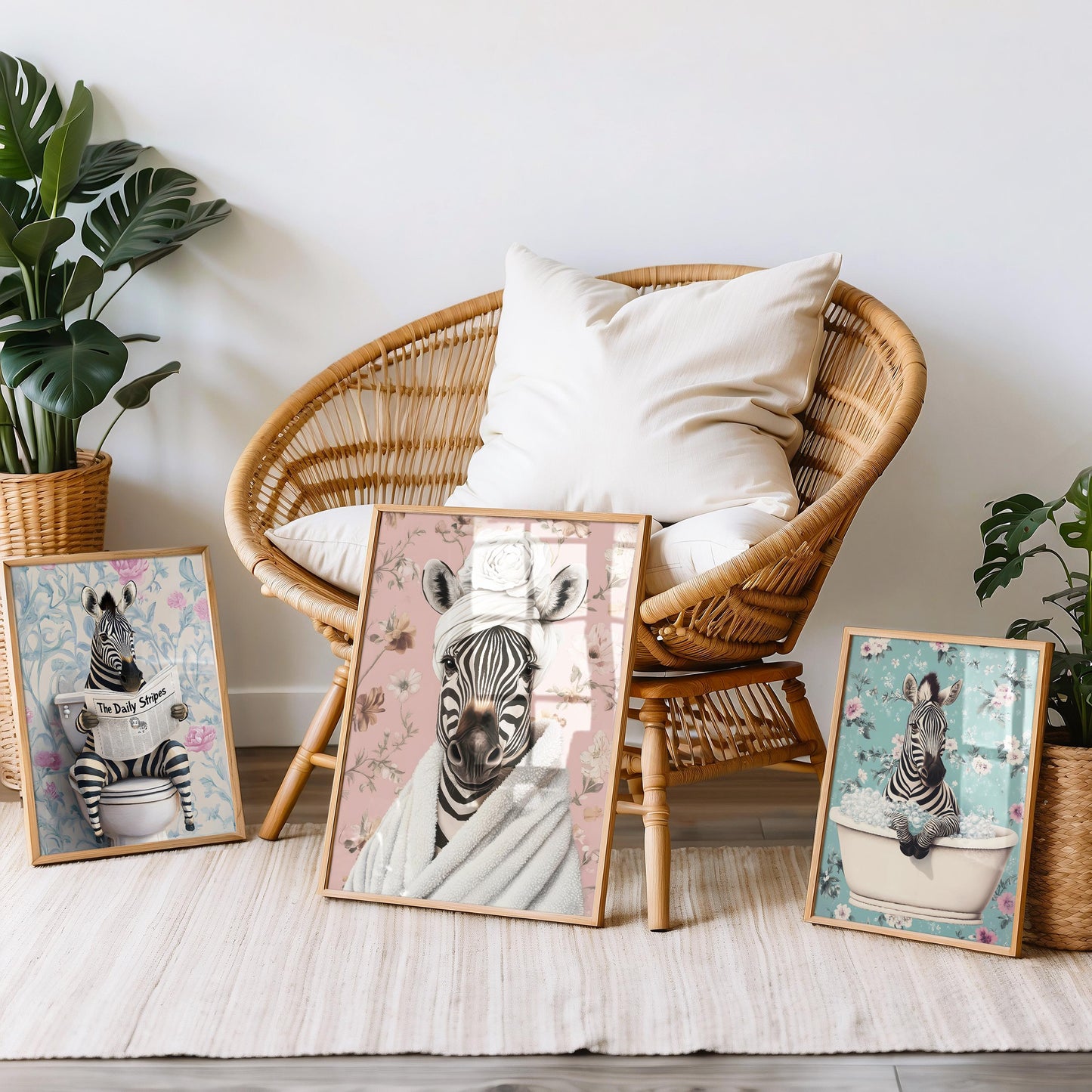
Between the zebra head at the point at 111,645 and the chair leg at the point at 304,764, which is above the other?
the zebra head at the point at 111,645

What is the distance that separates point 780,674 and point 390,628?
1.88 ft

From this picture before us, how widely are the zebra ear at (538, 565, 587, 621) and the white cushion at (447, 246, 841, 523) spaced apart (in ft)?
0.55

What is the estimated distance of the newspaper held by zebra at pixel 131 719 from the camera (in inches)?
57.3

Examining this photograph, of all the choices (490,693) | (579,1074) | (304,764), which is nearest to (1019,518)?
(490,693)

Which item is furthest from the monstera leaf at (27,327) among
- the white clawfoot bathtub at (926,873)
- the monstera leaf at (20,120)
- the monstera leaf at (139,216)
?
the white clawfoot bathtub at (926,873)

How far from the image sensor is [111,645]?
4.88 feet

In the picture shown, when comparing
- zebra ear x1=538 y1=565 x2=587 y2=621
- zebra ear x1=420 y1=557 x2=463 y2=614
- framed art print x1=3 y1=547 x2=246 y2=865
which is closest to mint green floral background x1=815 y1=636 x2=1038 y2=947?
zebra ear x1=538 y1=565 x2=587 y2=621

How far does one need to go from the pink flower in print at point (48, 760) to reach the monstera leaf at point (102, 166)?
0.88 metres

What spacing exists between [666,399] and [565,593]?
34 cm

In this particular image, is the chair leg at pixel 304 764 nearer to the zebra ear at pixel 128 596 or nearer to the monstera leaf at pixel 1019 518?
the zebra ear at pixel 128 596

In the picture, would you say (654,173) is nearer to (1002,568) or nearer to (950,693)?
(1002,568)

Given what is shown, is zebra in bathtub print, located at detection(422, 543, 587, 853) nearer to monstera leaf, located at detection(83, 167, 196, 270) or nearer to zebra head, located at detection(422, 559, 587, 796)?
zebra head, located at detection(422, 559, 587, 796)

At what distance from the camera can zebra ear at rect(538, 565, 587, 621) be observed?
51.0 inches

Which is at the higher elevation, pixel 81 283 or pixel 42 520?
pixel 81 283
